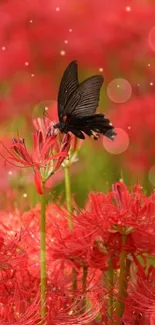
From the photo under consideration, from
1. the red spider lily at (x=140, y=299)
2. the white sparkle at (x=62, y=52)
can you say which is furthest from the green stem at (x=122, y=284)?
the white sparkle at (x=62, y=52)

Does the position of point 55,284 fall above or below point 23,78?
below

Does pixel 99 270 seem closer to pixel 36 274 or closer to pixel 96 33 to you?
pixel 36 274

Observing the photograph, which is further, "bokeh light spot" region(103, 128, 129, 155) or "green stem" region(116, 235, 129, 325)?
"bokeh light spot" region(103, 128, 129, 155)

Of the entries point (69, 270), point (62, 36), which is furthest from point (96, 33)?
point (69, 270)

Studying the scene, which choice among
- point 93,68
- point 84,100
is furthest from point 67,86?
point 93,68

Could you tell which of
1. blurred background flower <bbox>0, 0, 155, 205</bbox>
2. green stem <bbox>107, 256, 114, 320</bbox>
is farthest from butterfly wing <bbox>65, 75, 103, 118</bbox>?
blurred background flower <bbox>0, 0, 155, 205</bbox>

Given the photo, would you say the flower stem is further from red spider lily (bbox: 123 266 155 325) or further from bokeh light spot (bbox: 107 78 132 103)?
bokeh light spot (bbox: 107 78 132 103)
